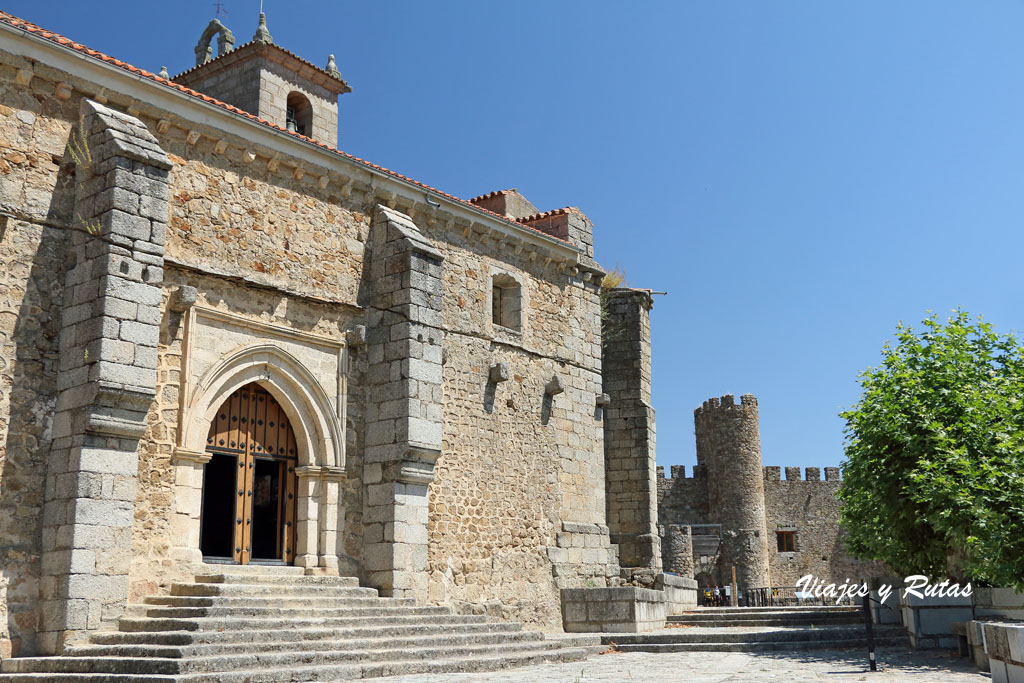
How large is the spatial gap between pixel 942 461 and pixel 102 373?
9.45 m

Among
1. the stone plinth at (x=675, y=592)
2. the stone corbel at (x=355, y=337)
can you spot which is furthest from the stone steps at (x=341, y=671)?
the stone plinth at (x=675, y=592)

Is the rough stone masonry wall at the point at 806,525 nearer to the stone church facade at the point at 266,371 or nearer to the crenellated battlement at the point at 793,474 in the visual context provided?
the crenellated battlement at the point at 793,474

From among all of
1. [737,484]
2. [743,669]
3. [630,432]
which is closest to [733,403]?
[737,484]

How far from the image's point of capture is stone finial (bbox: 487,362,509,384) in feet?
49.5

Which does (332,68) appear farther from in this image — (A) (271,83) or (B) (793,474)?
(B) (793,474)

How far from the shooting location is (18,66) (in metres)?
10.3

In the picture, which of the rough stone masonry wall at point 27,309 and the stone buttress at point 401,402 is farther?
the stone buttress at point 401,402

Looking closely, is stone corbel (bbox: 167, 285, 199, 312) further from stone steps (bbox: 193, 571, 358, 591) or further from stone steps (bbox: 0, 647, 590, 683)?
stone steps (bbox: 0, 647, 590, 683)

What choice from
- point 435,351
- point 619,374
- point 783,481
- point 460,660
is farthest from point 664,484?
point 460,660

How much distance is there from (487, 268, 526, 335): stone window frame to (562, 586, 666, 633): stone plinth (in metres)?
4.21

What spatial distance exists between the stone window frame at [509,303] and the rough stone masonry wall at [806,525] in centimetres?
2388

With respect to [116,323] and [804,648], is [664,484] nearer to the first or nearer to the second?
[804,648]

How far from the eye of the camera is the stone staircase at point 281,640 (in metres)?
8.91

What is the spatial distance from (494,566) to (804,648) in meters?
4.42
